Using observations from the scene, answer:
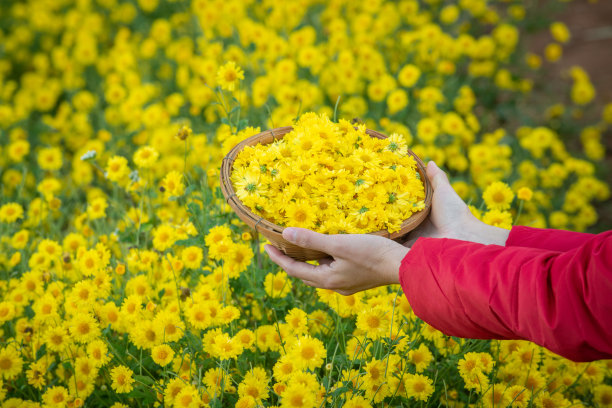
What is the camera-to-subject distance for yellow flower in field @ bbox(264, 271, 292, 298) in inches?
64.8

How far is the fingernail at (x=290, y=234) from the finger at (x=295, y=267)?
0.56ft

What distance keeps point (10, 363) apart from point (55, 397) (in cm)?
23

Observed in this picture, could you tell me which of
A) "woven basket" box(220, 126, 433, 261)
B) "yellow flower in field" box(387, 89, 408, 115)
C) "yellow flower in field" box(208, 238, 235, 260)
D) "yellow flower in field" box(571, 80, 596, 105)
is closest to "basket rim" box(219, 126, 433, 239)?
"woven basket" box(220, 126, 433, 261)

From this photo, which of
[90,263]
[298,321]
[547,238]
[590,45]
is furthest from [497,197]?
[590,45]

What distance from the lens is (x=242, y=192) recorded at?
1.39m

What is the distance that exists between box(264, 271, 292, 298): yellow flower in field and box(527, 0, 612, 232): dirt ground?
3154 mm

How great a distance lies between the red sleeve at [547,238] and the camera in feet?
4.22

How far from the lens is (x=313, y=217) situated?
135cm

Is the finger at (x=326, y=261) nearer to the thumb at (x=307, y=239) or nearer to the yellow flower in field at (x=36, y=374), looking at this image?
the thumb at (x=307, y=239)

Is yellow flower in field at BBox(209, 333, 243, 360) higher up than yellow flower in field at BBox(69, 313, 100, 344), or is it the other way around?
yellow flower in field at BBox(209, 333, 243, 360)

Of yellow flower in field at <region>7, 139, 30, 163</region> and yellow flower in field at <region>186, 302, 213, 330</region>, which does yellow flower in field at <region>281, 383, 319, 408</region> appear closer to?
yellow flower in field at <region>186, 302, 213, 330</region>

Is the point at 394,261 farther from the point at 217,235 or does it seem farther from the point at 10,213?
the point at 10,213

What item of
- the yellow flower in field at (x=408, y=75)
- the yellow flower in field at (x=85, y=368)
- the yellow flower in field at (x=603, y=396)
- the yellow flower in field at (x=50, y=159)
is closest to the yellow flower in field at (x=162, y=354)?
the yellow flower in field at (x=85, y=368)

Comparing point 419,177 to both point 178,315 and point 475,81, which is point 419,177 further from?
point 475,81
